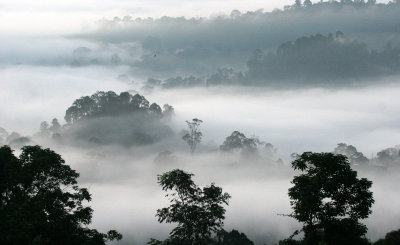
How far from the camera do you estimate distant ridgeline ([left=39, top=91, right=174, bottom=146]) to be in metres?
149

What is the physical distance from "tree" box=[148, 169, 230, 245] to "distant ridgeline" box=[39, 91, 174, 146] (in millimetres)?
118488

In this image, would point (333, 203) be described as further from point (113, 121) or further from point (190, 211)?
point (113, 121)

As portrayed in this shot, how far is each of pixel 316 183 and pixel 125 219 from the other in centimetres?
8535

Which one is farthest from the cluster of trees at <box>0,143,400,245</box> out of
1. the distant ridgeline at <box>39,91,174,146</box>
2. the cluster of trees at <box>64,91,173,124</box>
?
the cluster of trees at <box>64,91,173,124</box>

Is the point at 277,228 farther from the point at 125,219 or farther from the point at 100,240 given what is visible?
the point at 100,240

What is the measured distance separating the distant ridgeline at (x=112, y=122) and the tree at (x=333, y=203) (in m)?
120

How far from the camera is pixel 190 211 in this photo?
26750 millimetres

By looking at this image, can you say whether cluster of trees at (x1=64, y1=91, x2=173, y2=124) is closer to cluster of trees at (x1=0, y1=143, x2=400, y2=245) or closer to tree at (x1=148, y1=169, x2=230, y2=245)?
cluster of trees at (x1=0, y1=143, x2=400, y2=245)

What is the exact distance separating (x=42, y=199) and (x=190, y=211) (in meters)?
8.20

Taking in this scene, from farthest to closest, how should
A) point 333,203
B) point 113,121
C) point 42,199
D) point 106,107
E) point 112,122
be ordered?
point 106,107 < point 112,122 < point 113,121 < point 42,199 < point 333,203

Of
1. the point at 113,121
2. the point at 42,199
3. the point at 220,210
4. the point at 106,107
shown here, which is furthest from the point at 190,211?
the point at 106,107

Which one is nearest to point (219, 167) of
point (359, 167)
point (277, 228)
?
point (359, 167)

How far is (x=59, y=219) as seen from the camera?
29328 millimetres

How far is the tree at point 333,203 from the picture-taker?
1048 inches
